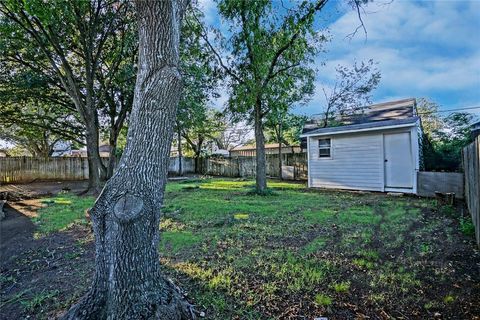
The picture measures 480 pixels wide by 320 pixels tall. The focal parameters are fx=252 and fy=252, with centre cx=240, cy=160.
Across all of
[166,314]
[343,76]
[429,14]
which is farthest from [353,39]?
[343,76]

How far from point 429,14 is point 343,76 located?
7734 millimetres

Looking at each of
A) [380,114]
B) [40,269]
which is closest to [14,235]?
[40,269]

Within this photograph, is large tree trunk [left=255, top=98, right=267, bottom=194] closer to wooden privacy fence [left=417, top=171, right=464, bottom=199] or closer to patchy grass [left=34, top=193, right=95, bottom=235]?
wooden privacy fence [left=417, top=171, right=464, bottom=199]

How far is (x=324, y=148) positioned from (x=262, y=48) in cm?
499

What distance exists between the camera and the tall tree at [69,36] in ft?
23.7

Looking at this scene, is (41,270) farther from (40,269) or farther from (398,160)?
(398,160)

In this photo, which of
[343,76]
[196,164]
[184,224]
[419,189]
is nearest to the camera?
[184,224]

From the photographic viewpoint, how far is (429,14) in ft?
19.0

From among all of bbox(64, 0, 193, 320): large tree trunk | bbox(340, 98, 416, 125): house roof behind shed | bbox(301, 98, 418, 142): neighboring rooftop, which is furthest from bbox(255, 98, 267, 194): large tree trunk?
bbox(64, 0, 193, 320): large tree trunk

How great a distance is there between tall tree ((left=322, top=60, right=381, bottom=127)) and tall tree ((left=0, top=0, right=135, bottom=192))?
10.2 m

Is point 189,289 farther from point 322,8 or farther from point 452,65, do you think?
point 452,65

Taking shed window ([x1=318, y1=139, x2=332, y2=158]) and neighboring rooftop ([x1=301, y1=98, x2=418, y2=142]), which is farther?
neighboring rooftop ([x1=301, y1=98, x2=418, y2=142])

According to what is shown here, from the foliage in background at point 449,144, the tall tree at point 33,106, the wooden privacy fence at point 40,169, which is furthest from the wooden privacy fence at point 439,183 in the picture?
the wooden privacy fence at point 40,169

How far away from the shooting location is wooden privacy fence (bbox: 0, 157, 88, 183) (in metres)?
13.2
